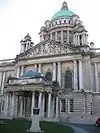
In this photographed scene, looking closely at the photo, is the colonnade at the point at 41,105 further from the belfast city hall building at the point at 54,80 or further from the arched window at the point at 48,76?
the arched window at the point at 48,76

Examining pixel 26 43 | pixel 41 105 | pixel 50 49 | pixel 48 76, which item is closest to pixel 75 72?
pixel 48 76

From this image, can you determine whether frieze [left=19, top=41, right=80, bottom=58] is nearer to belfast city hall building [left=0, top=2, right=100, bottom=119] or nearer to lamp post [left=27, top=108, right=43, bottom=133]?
belfast city hall building [left=0, top=2, right=100, bottom=119]

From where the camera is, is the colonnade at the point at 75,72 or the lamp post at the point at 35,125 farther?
the colonnade at the point at 75,72

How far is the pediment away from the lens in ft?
137

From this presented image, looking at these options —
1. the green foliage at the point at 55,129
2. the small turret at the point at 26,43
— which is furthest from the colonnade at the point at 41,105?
the small turret at the point at 26,43

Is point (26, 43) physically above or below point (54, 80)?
above

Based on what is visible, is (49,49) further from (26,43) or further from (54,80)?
(26,43)

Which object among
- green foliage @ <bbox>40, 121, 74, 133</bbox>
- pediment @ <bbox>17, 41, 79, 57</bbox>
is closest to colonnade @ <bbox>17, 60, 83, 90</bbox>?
pediment @ <bbox>17, 41, 79, 57</bbox>

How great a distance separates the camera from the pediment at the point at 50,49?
137 feet

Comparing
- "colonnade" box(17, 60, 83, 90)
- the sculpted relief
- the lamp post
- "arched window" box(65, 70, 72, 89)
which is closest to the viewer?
the lamp post

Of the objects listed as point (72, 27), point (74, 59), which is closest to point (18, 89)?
point (74, 59)

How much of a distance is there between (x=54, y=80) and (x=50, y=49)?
8.87 metres

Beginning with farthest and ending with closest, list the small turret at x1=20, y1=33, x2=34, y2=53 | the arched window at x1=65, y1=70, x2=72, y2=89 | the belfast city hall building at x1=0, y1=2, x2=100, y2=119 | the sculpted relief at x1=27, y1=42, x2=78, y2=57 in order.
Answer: the small turret at x1=20, y1=33, x2=34, y2=53
the sculpted relief at x1=27, y1=42, x2=78, y2=57
the arched window at x1=65, y1=70, x2=72, y2=89
the belfast city hall building at x1=0, y1=2, x2=100, y2=119

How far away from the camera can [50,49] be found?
43.8 m
